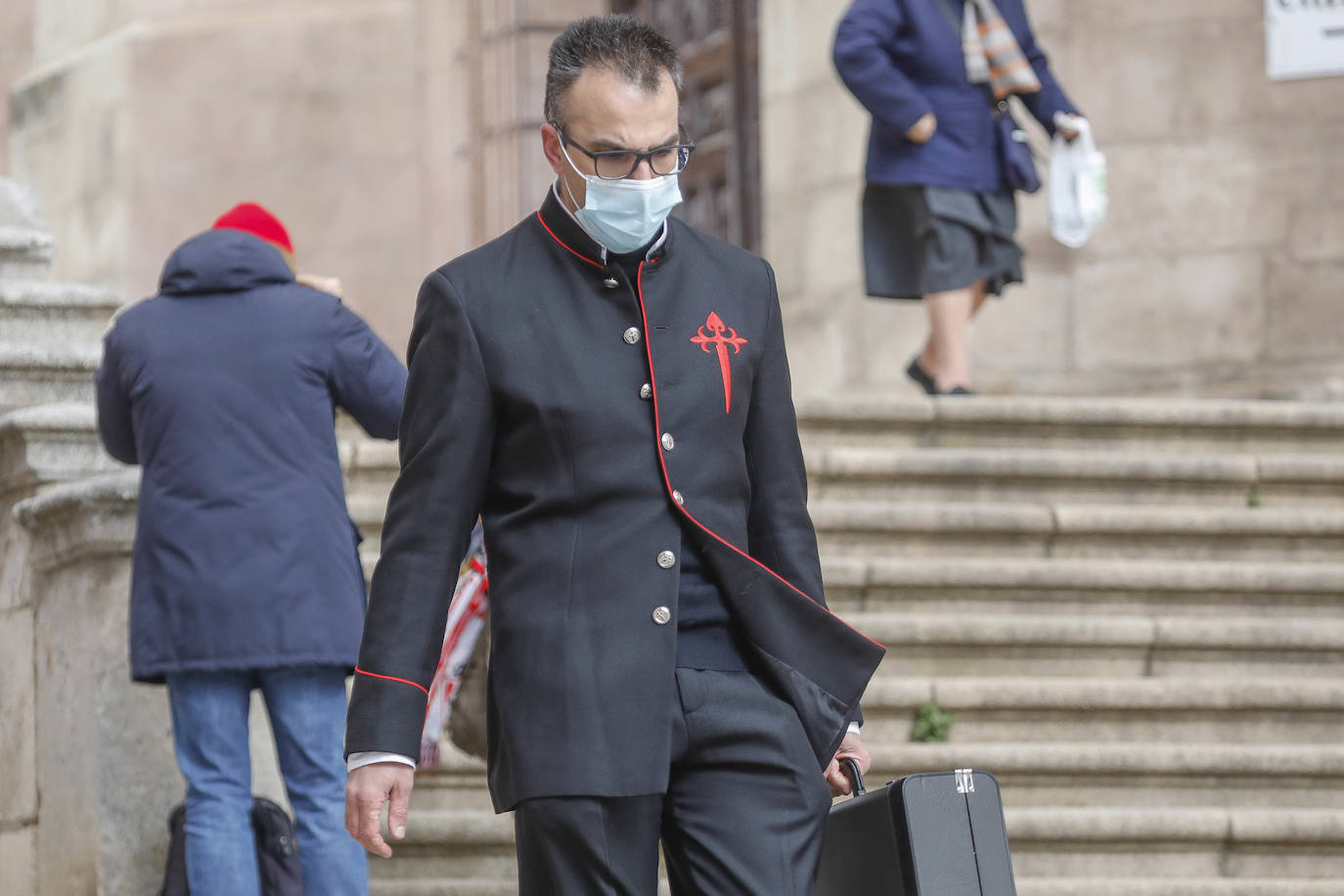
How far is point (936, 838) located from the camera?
2754mm

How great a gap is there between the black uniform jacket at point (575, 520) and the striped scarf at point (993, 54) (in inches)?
187

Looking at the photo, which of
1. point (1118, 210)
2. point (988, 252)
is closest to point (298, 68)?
point (1118, 210)

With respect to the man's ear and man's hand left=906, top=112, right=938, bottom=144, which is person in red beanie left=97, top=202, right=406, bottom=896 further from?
man's hand left=906, top=112, right=938, bottom=144

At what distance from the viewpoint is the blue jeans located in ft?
14.1

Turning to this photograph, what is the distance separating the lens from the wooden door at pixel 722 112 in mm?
11570

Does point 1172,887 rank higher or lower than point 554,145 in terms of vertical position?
lower

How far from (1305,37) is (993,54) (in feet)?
10.9

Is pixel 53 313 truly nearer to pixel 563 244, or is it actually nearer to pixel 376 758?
pixel 563 244

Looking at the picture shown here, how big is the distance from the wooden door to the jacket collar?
8.61 meters

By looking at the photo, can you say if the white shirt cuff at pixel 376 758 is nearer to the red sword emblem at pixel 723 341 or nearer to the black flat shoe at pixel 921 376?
the red sword emblem at pixel 723 341

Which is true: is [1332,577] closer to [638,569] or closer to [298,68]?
[638,569]

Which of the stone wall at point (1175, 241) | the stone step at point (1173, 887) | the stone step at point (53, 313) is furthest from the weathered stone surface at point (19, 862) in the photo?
the stone wall at point (1175, 241)

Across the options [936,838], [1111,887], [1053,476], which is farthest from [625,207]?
[1053,476]

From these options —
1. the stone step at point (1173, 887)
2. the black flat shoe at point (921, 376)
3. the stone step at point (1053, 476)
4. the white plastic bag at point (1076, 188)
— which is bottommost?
the stone step at point (1173, 887)
